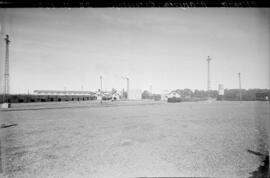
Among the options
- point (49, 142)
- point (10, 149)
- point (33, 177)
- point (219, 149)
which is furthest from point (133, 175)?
point (10, 149)

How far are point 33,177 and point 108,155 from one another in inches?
78.5

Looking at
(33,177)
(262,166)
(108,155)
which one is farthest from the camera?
(108,155)

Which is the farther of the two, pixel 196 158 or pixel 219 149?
pixel 219 149

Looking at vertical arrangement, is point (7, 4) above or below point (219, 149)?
above

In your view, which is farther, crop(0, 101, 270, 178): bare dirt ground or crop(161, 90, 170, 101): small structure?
crop(161, 90, 170, 101): small structure

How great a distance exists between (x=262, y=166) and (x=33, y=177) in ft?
19.2

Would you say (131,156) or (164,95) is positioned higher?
(164,95)

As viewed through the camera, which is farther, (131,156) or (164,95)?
(164,95)

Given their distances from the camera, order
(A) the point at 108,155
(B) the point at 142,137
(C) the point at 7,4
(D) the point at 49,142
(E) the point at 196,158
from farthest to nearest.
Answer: (B) the point at 142,137 → (D) the point at 49,142 → (A) the point at 108,155 → (E) the point at 196,158 → (C) the point at 7,4

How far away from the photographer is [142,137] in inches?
268

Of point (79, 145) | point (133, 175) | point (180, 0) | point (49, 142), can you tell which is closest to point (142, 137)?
point (79, 145)

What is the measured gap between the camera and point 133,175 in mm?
3625

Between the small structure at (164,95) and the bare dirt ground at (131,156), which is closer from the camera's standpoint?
the bare dirt ground at (131,156)

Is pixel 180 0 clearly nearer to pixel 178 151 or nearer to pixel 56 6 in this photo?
pixel 56 6
